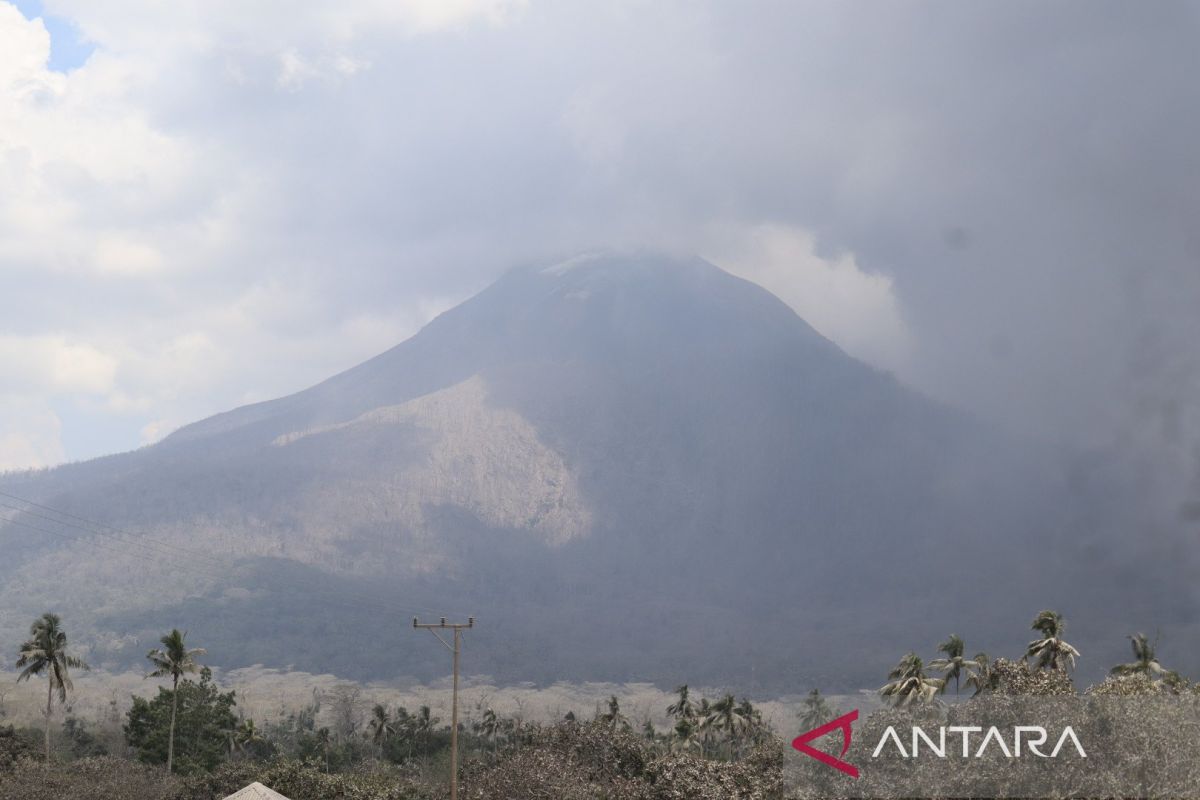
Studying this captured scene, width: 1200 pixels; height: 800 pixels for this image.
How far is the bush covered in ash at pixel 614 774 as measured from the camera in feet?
198

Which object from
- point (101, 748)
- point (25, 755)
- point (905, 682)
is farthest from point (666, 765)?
point (101, 748)

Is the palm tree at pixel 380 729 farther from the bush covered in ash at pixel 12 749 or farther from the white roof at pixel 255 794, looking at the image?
the white roof at pixel 255 794

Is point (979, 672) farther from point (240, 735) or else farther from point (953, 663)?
point (240, 735)

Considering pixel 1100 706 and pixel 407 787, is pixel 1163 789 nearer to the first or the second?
pixel 1100 706

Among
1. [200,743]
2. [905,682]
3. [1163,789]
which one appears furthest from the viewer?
[200,743]

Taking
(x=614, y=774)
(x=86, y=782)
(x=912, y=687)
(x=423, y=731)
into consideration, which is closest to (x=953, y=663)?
(x=912, y=687)

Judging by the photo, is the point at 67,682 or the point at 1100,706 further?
the point at 67,682

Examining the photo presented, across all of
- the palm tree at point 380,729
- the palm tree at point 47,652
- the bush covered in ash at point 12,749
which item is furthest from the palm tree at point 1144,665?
the palm tree at point 380,729

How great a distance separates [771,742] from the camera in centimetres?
7006

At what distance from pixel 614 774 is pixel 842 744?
99.0ft

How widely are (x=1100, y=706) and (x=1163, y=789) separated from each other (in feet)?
13.7

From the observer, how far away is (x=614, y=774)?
72.9 metres

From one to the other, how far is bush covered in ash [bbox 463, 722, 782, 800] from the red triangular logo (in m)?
12.3

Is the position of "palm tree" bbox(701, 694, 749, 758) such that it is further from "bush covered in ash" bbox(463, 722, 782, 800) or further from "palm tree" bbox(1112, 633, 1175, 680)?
"palm tree" bbox(1112, 633, 1175, 680)
